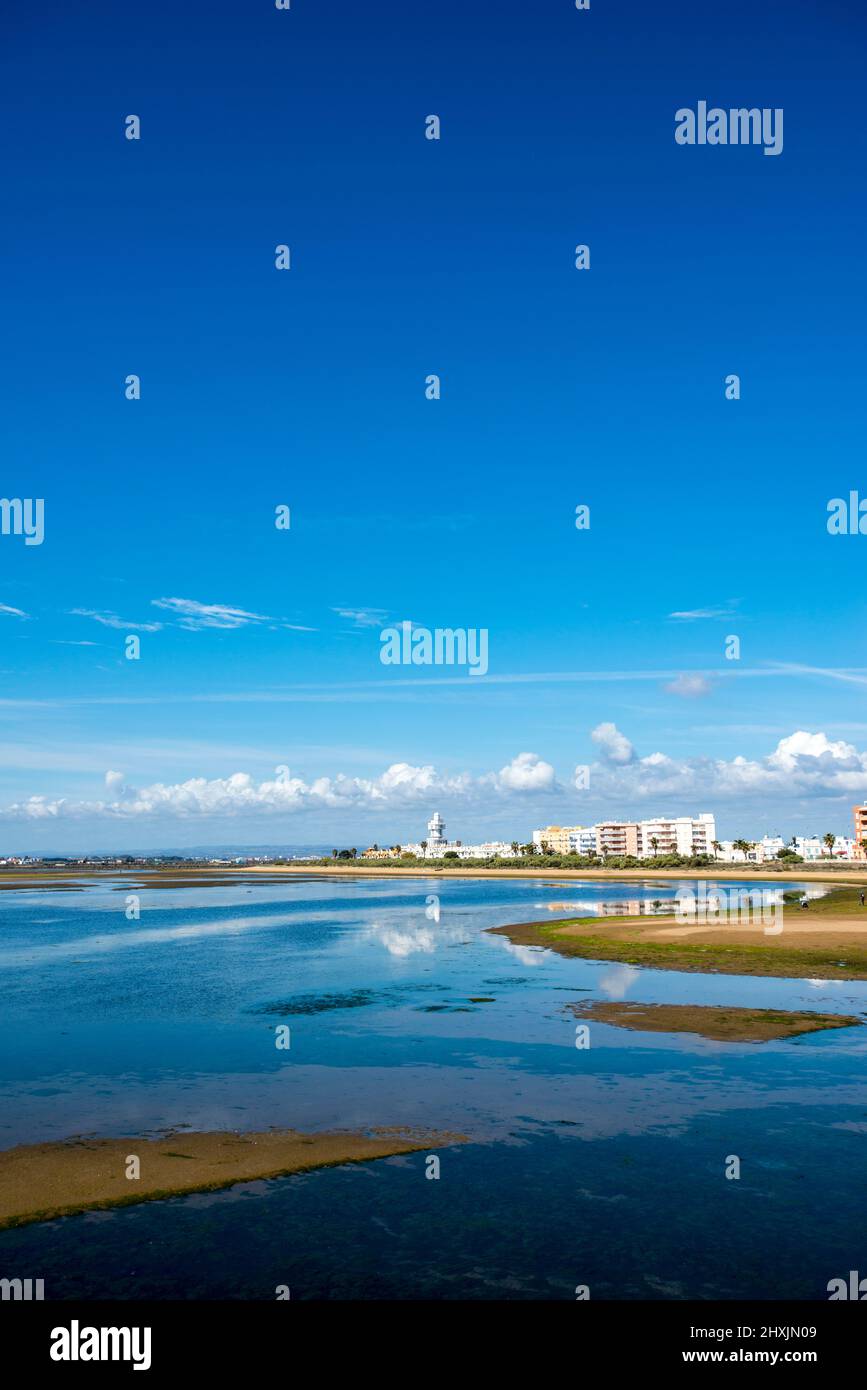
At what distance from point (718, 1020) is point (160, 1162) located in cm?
2399

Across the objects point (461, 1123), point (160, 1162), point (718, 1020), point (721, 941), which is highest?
point (160, 1162)

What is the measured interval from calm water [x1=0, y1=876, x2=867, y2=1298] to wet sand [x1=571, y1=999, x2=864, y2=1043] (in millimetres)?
1077

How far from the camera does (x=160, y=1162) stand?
22812mm

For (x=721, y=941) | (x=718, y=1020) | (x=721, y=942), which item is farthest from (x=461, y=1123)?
(x=721, y=941)

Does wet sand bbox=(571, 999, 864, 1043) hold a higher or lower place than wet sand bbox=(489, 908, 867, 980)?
higher

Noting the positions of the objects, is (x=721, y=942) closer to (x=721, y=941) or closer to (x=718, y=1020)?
(x=721, y=941)

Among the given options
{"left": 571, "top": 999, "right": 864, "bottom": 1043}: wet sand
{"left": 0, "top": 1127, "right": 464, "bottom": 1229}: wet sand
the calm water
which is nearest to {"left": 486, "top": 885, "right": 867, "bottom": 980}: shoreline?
the calm water

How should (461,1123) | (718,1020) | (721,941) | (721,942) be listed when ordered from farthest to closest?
1. (721,941)
2. (721,942)
3. (718,1020)
4. (461,1123)

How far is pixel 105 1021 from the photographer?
137 ft

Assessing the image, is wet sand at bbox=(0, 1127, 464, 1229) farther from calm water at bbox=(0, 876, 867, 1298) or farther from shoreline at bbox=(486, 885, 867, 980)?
shoreline at bbox=(486, 885, 867, 980)

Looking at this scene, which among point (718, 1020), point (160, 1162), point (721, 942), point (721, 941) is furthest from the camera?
point (721, 941)

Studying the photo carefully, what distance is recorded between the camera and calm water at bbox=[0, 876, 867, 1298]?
17.3 m
